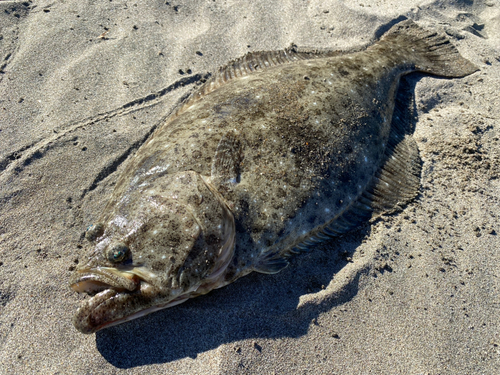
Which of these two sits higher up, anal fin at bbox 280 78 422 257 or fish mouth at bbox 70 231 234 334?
fish mouth at bbox 70 231 234 334

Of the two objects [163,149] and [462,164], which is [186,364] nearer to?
[163,149]

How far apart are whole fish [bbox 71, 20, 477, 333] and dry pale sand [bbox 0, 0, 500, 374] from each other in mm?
333

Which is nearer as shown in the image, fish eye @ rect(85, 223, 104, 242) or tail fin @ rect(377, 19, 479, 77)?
fish eye @ rect(85, 223, 104, 242)

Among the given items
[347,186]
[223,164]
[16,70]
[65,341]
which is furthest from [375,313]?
[16,70]

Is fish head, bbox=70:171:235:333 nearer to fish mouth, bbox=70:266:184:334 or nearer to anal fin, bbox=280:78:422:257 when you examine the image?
fish mouth, bbox=70:266:184:334

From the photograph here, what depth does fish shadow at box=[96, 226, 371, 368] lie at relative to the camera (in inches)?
122

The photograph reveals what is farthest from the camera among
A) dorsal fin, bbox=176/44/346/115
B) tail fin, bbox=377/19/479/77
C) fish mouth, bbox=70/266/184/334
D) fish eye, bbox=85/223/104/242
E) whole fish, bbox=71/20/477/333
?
tail fin, bbox=377/19/479/77

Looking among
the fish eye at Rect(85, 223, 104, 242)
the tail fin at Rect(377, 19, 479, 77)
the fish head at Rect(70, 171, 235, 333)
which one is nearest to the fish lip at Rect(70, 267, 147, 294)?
the fish head at Rect(70, 171, 235, 333)

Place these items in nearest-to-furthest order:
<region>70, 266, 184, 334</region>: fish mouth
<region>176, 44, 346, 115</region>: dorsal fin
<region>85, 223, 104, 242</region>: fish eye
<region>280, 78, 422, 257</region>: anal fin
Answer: <region>70, 266, 184, 334</region>: fish mouth < <region>85, 223, 104, 242</region>: fish eye < <region>280, 78, 422, 257</region>: anal fin < <region>176, 44, 346, 115</region>: dorsal fin

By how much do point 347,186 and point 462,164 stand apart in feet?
5.43

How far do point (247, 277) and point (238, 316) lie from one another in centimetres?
40

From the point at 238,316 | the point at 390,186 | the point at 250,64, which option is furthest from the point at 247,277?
the point at 250,64

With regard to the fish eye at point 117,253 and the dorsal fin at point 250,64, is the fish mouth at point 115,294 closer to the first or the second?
the fish eye at point 117,253

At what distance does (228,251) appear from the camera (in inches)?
127
